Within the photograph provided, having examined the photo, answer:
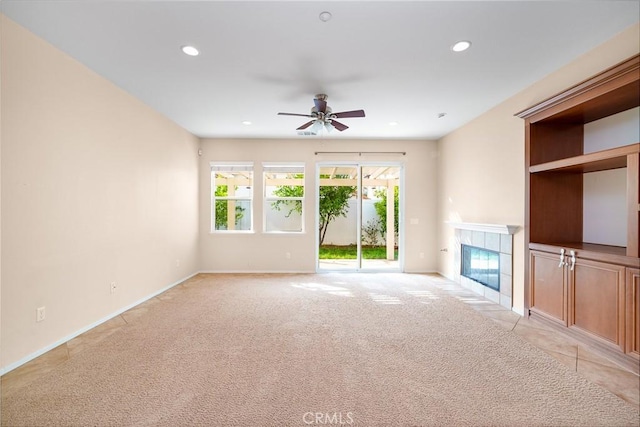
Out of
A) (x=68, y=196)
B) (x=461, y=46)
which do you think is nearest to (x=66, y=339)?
(x=68, y=196)

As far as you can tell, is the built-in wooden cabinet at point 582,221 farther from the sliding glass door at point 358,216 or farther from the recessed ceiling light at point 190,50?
the recessed ceiling light at point 190,50

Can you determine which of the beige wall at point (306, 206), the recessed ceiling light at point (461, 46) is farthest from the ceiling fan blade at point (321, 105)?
the beige wall at point (306, 206)

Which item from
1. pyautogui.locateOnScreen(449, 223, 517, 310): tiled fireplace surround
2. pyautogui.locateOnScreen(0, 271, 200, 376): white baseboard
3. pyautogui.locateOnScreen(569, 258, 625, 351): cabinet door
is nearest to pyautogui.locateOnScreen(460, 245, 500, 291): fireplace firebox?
pyautogui.locateOnScreen(449, 223, 517, 310): tiled fireplace surround

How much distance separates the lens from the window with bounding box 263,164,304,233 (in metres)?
5.77

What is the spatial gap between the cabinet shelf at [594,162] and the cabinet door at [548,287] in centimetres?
93

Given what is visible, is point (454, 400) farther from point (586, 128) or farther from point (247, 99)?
point (247, 99)

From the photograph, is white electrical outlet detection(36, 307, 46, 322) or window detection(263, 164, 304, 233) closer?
white electrical outlet detection(36, 307, 46, 322)

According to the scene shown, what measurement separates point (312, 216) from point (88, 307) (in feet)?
12.4

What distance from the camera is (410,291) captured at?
14.3ft

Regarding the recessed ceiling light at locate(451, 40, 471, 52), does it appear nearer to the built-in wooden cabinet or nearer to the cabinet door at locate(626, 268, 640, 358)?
the built-in wooden cabinet

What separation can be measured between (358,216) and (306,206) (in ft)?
3.75

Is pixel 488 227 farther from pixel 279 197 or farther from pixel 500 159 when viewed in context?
pixel 279 197

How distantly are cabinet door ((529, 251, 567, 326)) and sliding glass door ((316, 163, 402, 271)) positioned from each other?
2.79 m

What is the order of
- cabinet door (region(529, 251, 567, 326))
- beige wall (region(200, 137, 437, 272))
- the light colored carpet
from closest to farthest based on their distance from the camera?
the light colored carpet, cabinet door (region(529, 251, 567, 326)), beige wall (region(200, 137, 437, 272))
